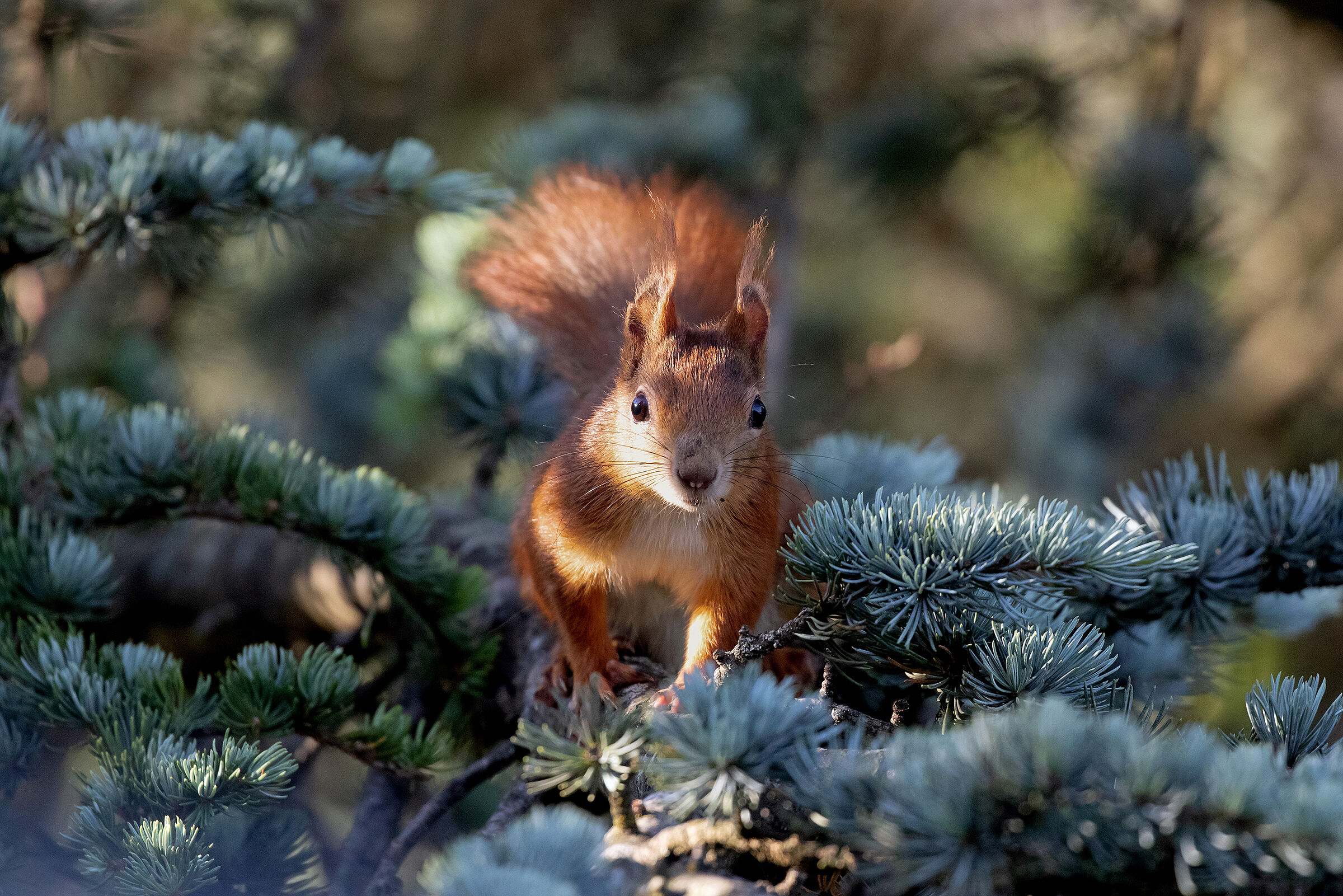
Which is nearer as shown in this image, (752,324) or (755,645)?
(755,645)

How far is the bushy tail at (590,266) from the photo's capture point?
163 cm

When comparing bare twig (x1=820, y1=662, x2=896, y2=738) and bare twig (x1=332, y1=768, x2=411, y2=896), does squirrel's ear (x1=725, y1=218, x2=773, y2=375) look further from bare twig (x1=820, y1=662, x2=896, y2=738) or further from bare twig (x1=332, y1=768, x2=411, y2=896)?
bare twig (x1=332, y1=768, x2=411, y2=896)

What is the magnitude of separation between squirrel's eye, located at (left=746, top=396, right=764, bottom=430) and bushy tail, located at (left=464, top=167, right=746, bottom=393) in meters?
0.33

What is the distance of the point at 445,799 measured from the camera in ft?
3.94

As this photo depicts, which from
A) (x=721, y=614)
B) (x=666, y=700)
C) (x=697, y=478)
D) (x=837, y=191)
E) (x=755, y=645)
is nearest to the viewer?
(x=755, y=645)

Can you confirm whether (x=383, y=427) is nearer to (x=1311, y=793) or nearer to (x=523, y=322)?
(x=523, y=322)

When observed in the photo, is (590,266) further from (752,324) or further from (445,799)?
(445,799)

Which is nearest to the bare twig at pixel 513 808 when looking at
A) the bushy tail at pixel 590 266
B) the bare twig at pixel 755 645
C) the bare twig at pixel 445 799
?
the bare twig at pixel 445 799

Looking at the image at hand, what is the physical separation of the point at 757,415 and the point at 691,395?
0.31ft

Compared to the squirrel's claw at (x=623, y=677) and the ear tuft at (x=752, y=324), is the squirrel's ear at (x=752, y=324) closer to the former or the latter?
the ear tuft at (x=752, y=324)

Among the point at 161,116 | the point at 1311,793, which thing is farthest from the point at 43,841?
the point at 161,116

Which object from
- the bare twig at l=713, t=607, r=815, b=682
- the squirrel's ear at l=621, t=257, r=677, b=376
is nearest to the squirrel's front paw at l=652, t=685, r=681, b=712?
the bare twig at l=713, t=607, r=815, b=682

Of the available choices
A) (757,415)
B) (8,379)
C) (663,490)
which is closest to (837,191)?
(757,415)

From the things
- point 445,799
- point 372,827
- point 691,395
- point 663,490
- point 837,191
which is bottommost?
point 372,827
